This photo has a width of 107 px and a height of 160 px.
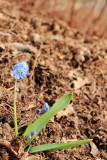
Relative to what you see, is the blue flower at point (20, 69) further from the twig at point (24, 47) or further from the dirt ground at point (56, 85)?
the twig at point (24, 47)

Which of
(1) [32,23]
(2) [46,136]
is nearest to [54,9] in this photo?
(1) [32,23]

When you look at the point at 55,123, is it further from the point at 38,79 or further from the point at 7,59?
the point at 7,59

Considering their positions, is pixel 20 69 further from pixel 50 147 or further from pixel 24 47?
pixel 24 47

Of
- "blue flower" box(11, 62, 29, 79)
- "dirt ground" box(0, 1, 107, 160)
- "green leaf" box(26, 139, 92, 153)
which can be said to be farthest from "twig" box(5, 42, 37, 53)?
"green leaf" box(26, 139, 92, 153)

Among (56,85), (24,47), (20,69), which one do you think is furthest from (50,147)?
(24,47)

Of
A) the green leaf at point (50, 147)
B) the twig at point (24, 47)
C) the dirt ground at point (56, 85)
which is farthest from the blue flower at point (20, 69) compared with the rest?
the twig at point (24, 47)

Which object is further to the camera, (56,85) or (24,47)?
(24,47)

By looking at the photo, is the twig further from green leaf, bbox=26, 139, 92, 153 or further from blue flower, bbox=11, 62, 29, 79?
green leaf, bbox=26, 139, 92, 153

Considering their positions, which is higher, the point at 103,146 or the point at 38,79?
the point at 38,79
